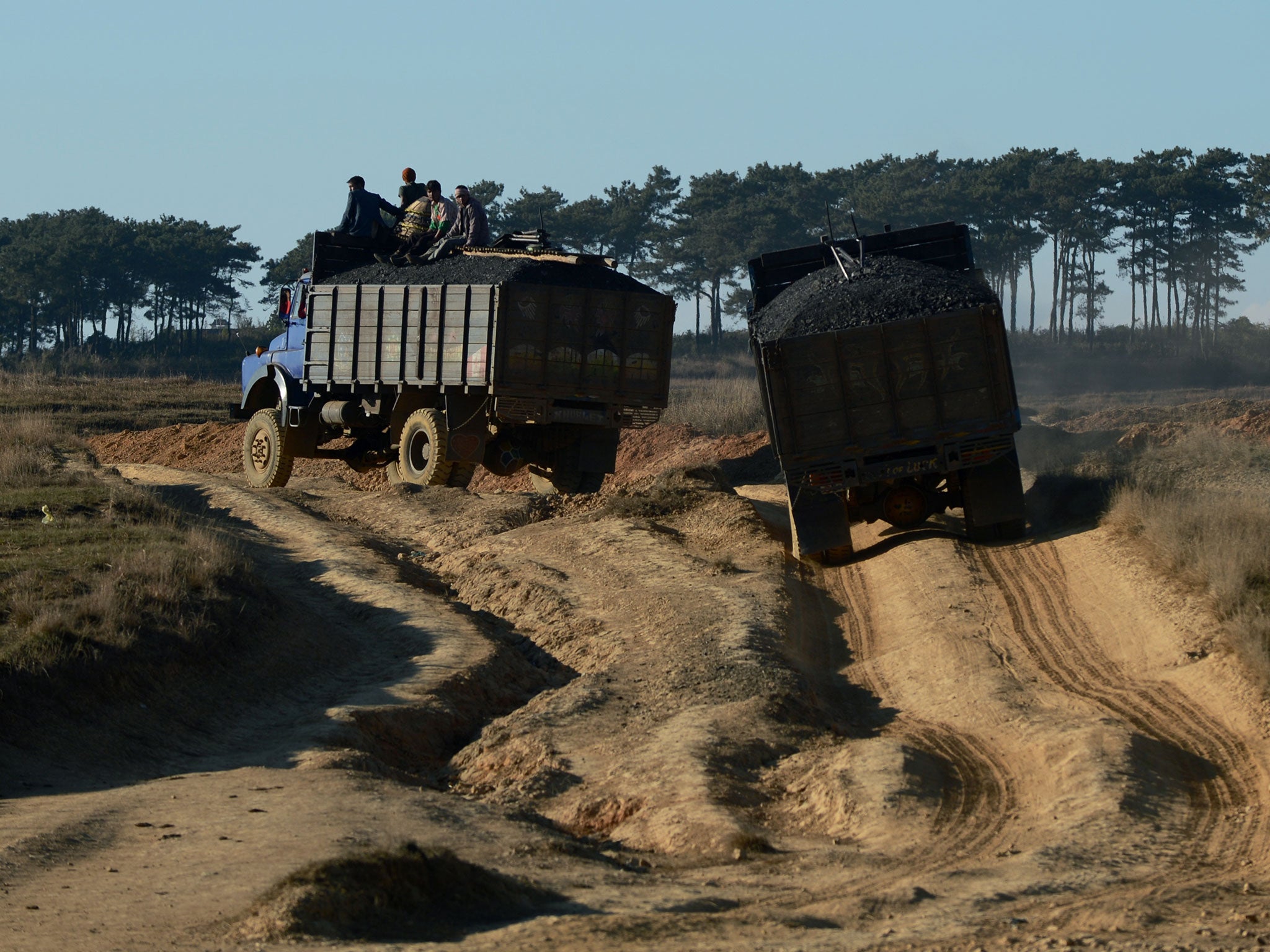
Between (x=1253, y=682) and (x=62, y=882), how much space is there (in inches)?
309

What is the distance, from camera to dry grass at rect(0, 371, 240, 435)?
1367 inches

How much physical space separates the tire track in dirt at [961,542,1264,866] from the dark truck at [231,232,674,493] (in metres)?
5.45

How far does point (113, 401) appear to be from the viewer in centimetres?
3794

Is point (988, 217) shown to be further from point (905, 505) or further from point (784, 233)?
point (905, 505)

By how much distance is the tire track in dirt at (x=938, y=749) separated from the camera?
25.3ft

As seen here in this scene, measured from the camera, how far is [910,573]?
14.3 m

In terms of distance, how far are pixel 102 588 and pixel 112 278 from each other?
5699 cm

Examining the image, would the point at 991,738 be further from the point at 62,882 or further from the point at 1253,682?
the point at 62,882

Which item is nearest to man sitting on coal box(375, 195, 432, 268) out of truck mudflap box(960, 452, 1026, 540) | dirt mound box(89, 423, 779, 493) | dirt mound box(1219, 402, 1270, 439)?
dirt mound box(89, 423, 779, 493)

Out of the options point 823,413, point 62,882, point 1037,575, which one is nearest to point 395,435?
point 823,413

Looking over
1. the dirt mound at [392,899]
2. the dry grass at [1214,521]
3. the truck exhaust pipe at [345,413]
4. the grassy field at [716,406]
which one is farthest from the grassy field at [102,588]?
the dry grass at [1214,521]

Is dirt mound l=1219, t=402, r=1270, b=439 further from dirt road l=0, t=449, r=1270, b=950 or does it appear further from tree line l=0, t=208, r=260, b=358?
tree line l=0, t=208, r=260, b=358

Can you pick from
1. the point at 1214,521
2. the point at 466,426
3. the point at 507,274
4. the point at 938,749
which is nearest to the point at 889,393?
the point at 1214,521

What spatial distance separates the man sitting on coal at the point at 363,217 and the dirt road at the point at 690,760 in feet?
19.4
